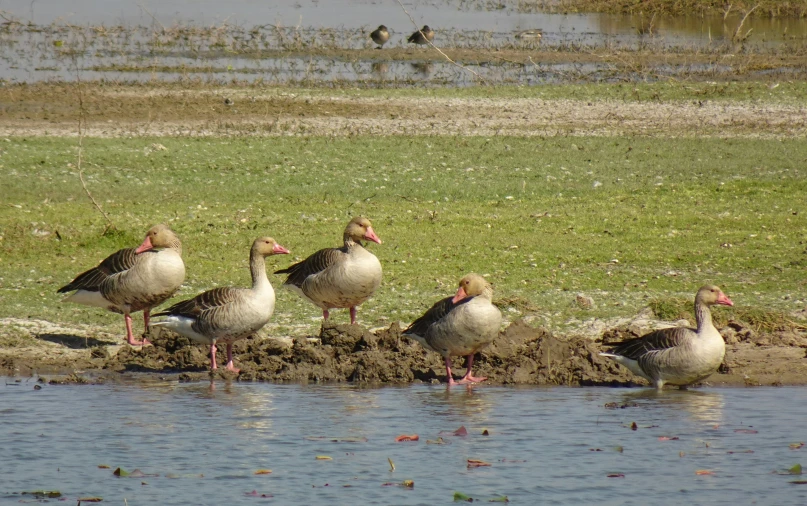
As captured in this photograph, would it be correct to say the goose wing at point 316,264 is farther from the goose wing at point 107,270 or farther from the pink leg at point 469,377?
the pink leg at point 469,377

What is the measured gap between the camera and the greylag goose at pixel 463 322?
417 inches

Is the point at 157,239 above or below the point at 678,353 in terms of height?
above

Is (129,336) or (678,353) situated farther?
(129,336)

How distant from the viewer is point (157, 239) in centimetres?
1227

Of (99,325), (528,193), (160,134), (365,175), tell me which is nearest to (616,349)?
(99,325)

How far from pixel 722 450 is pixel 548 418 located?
4.83 feet

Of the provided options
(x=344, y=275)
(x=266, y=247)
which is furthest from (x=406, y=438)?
(x=266, y=247)

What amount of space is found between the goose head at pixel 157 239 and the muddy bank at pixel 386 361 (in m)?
0.96

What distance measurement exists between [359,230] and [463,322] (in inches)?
89.5

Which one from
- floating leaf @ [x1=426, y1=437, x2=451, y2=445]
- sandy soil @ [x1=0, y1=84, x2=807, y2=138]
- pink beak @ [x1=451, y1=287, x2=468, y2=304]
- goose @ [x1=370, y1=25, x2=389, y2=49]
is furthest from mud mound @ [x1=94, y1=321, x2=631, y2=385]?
goose @ [x1=370, y1=25, x2=389, y2=49]

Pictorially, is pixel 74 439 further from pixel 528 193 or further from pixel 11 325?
pixel 528 193

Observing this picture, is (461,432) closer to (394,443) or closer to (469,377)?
(394,443)

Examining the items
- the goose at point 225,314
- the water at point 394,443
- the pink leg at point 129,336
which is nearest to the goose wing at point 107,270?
the pink leg at point 129,336

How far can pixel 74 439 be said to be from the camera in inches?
368
